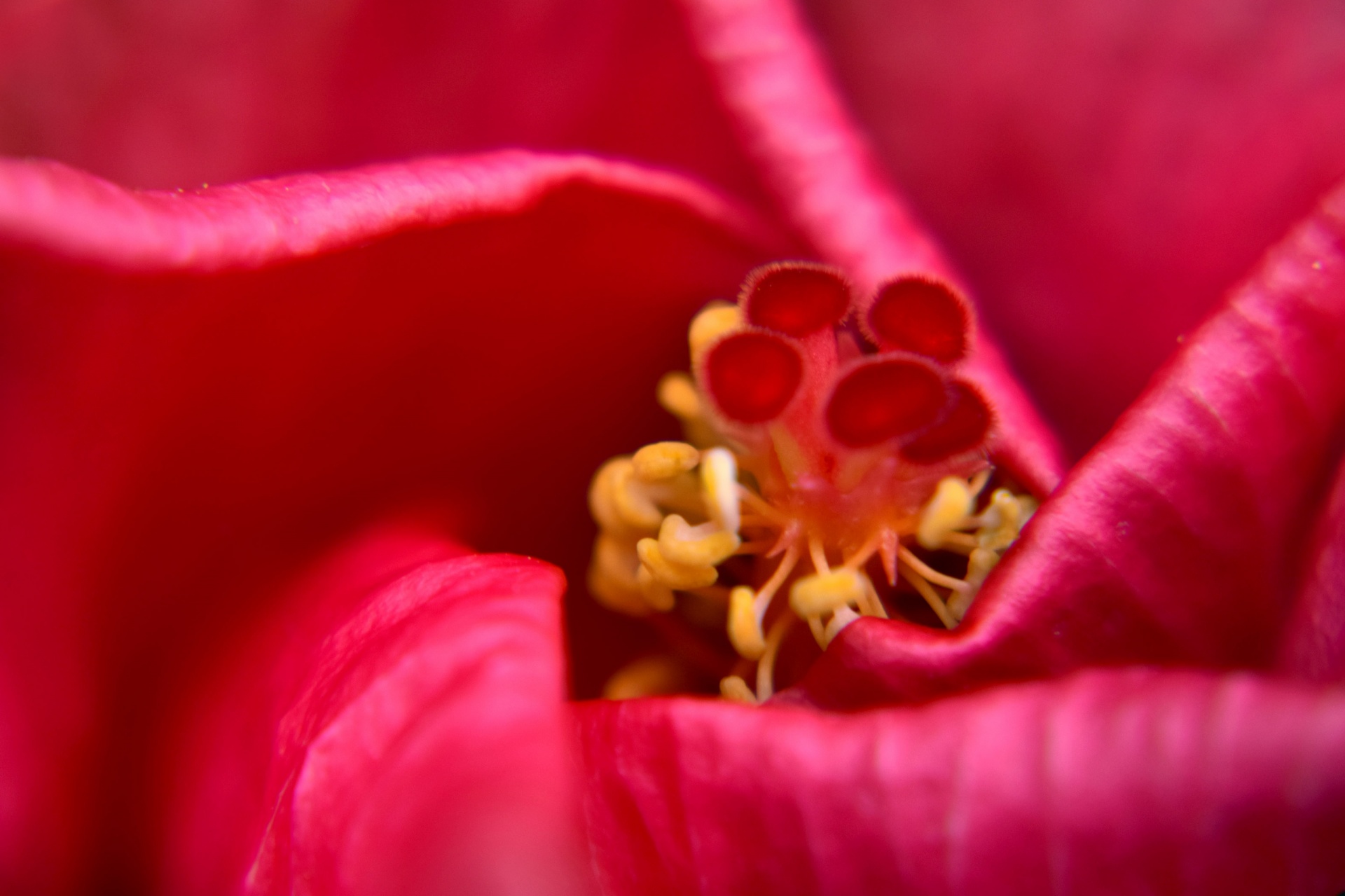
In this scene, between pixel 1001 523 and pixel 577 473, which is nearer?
pixel 1001 523

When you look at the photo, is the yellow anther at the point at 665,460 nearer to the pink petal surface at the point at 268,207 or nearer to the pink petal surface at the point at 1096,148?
the pink petal surface at the point at 268,207

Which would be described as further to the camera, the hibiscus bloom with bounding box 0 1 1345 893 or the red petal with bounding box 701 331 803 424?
the red petal with bounding box 701 331 803 424

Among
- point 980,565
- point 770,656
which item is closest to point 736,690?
point 770,656

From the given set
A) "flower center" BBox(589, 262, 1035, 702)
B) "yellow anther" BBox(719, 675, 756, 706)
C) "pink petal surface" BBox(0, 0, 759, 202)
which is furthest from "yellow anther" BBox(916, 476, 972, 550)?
"pink petal surface" BBox(0, 0, 759, 202)

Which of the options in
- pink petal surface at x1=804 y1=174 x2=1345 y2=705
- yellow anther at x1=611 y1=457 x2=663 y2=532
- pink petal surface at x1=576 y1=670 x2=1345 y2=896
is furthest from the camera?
yellow anther at x1=611 y1=457 x2=663 y2=532

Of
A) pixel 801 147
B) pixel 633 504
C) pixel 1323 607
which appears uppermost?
pixel 801 147

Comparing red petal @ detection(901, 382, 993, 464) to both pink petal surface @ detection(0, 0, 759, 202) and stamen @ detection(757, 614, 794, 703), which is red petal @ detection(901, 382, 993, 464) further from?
pink petal surface @ detection(0, 0, 759, 202)

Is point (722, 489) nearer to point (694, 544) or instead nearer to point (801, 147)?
point (694, 544)

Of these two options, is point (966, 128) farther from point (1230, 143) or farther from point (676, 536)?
point (676, 536)
